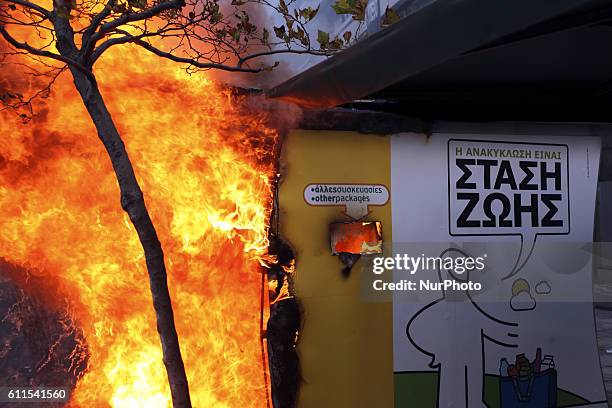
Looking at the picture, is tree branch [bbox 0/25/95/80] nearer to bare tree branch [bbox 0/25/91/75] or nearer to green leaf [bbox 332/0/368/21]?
bare tree branch [bbox 0/25/91/75]

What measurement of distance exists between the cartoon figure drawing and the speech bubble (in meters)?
0.42

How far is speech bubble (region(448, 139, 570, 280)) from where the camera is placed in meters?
4.73

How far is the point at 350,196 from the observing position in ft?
14.5

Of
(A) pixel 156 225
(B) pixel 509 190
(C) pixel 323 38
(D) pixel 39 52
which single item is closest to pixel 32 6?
(D) pixel 39 52

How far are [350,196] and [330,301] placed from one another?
88 cm

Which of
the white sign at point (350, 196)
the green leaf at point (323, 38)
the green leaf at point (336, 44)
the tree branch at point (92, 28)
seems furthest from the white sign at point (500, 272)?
the tree branch at point (92, 28)

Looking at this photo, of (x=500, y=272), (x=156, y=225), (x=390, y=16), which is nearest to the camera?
(x=390, y=16)

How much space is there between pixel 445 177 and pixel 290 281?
1.67 metres

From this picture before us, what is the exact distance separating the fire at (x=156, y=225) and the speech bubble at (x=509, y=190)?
1729mm

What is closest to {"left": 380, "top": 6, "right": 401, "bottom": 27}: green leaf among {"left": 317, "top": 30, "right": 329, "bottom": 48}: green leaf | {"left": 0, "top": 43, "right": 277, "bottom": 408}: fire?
{"left": 317, "top": 30, "right": 329, "bottom": 48}: green leaf

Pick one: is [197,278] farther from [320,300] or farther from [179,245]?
[320,300]

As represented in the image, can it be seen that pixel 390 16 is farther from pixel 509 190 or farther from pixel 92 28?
pixel 92 28

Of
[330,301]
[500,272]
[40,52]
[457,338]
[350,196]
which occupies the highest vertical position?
[40,52]

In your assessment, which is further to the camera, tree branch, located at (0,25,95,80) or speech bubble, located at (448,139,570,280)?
speech bubble, located at (448,139,570,280)
